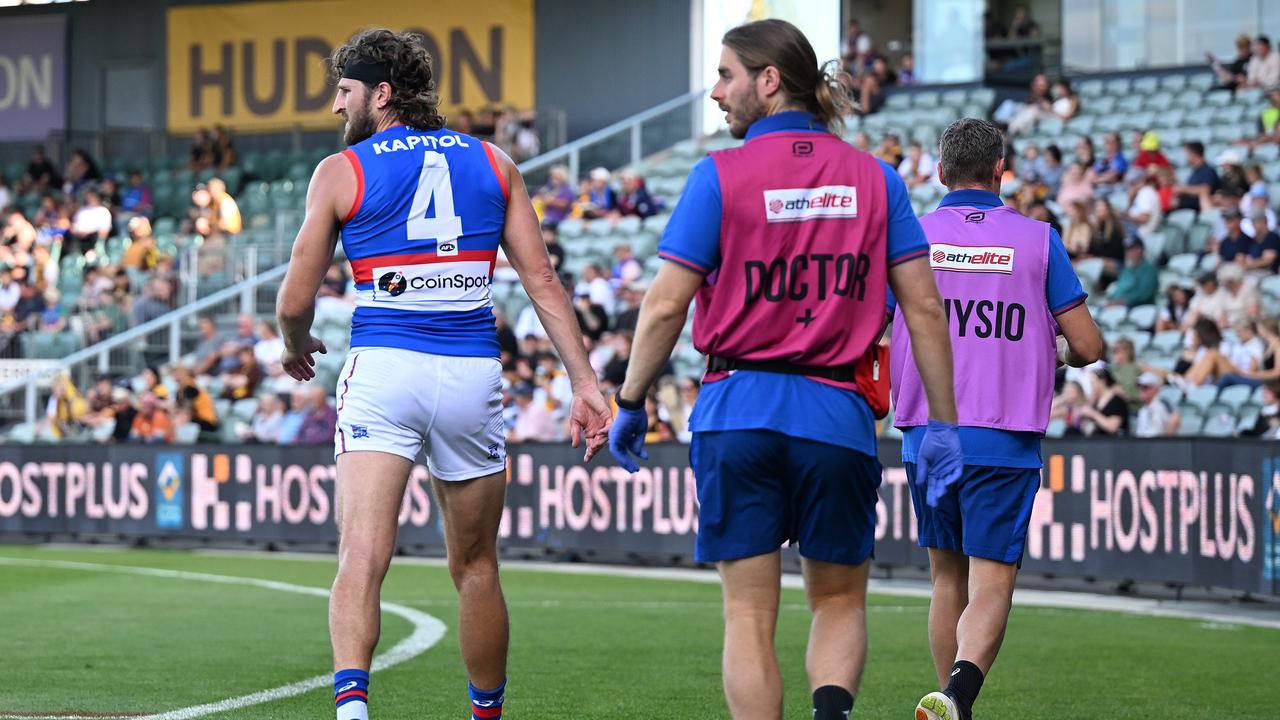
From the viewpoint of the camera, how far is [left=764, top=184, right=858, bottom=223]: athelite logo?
200 inches

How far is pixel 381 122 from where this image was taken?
20.5ft

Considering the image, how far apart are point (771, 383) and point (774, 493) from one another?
11.6 inches

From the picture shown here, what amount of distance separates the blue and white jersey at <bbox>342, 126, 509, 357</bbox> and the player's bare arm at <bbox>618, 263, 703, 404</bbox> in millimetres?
899

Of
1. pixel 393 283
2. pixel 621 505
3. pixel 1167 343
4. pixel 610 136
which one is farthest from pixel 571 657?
pixel 610 136

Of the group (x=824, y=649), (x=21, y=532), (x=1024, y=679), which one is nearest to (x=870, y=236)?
(x=824, y=649)

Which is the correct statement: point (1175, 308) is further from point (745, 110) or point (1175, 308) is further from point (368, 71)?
point (745, 110)

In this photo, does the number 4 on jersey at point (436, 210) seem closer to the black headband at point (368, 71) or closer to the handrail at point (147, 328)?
the black headband at point (368, 71)

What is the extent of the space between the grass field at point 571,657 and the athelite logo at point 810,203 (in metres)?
3.39

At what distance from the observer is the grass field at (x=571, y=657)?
328 inches

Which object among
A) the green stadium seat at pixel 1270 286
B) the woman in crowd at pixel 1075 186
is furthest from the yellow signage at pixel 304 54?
the green stadium seat at pixel 1270 286

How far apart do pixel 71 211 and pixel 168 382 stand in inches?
360

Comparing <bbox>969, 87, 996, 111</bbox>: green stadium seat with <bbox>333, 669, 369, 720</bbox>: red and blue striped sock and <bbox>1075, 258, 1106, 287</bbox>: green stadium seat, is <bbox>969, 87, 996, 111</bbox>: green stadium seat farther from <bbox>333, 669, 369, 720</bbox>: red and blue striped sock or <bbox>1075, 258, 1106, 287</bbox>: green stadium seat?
<bbox>333, 669, 369, 720</bbox>: red and blue striped sock

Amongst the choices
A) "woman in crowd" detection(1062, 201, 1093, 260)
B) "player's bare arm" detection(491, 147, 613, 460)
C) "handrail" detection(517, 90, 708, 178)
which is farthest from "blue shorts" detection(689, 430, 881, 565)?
"handrail" detection(517, 90, 708, 178)

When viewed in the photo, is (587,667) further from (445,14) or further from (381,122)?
(445,14)
